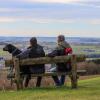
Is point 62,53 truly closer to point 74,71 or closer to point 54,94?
point 74,71

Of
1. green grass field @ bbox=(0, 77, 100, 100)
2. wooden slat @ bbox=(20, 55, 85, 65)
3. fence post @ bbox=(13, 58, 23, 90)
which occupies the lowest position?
green grass field @ bbox=(0, 77, 100, 100)

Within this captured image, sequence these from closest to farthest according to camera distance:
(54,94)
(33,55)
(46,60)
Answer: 1. (54,94)
2. (46,60)
3. (33,55)

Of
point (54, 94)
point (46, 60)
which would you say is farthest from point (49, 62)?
point (54, 94)

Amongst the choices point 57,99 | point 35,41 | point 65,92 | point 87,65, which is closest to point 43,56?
point 35,41

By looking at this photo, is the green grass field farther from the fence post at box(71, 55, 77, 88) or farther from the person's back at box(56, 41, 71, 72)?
the person's back at box(56, 41, 71, 72)

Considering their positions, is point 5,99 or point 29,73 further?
point 29,73

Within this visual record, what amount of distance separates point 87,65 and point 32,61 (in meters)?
26.9

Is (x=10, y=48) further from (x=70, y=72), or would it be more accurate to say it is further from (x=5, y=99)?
(x=5, y=99)

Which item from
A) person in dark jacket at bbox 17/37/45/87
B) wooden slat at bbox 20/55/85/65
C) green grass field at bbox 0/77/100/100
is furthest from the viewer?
person in dark jacket at bbox 17/37/45/87

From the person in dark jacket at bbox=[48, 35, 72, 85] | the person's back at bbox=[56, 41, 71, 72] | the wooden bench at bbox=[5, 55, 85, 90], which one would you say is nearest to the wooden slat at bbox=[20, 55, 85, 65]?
the wooden bench at bbox=[5, 55, 85, 90]

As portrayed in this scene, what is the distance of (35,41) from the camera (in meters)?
18.1

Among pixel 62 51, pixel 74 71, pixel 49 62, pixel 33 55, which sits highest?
pixel 62 51

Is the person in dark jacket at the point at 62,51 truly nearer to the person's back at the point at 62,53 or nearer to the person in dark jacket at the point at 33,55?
the person's back at the point at 62,53

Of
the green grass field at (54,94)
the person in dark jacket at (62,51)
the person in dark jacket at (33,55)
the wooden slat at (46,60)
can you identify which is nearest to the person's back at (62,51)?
the person in dark jacket at (62,51)
